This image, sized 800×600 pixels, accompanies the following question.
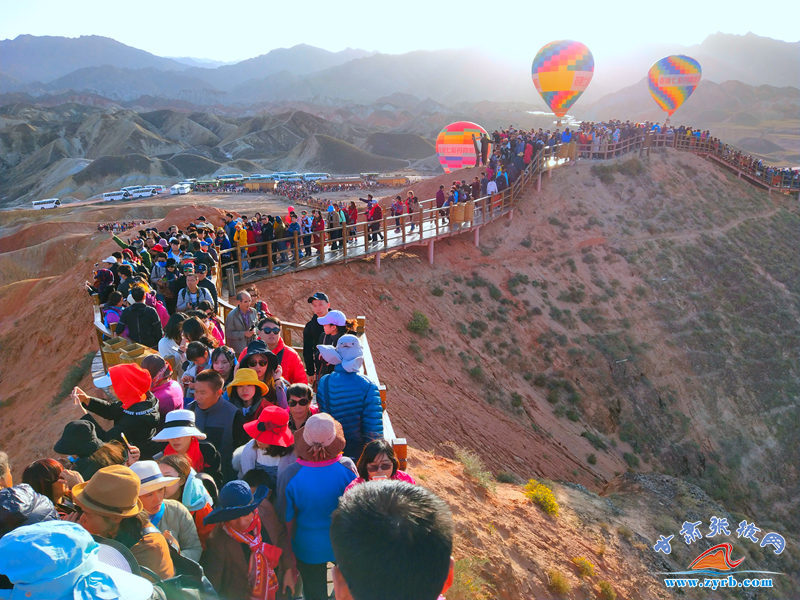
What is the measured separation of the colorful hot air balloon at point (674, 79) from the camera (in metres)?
38.6

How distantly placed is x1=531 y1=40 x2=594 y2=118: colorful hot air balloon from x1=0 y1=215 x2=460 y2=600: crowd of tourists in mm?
31025

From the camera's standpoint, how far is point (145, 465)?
11.4 feet

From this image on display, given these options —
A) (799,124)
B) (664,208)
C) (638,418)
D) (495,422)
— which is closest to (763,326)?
(664,208)

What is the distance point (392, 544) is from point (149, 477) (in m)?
1.92

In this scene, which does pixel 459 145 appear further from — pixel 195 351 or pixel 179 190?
pixel 179 190

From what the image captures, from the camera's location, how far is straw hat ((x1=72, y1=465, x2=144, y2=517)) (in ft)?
10.1

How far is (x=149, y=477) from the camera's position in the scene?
3.45 meters

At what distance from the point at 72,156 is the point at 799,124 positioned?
122993 millimetres

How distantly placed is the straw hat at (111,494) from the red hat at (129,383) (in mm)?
Answer: 1793

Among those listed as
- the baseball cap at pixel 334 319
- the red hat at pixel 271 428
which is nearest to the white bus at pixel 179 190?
Answer: the baseball cap at pixel 334 319

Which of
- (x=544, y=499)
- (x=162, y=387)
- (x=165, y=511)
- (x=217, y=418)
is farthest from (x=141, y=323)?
(x=544, y=499)

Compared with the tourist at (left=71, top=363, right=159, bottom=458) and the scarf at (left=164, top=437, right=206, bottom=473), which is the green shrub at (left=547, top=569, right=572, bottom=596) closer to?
the scarf at (left=164, top=437, right=206, bottom=473)

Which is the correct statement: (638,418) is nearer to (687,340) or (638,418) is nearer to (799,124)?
(687,340)

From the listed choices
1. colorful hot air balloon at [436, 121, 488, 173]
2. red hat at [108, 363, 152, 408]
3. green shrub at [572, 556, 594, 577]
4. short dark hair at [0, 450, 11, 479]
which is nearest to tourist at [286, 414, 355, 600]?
red hat at [108, 363, 152, 408]
